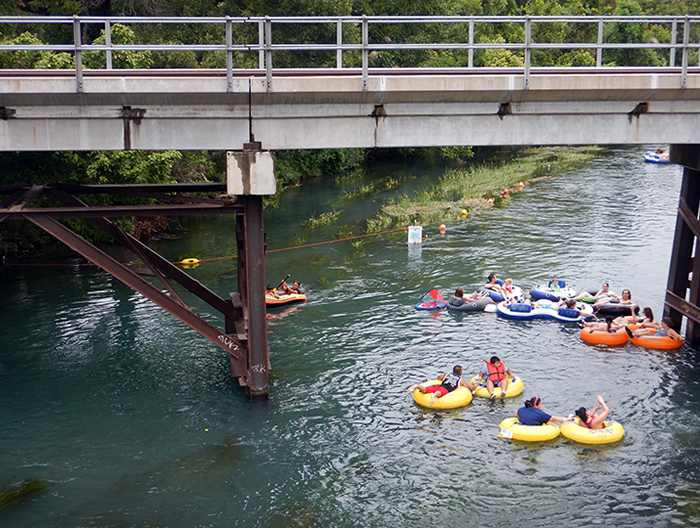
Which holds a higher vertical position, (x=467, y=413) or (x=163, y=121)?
(x=163, y=121)

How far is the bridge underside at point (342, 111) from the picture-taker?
1391 centimetres

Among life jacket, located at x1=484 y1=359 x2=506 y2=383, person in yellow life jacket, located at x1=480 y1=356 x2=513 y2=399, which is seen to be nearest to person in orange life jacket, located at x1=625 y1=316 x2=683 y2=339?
person in yellow life jacket, located at x1=480 y1=356 x2=513 y2=399

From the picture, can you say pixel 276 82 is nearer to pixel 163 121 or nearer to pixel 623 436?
pixel 163 121

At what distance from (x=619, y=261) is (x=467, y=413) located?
1372 centimetres

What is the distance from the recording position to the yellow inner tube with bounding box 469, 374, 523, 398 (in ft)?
54.2

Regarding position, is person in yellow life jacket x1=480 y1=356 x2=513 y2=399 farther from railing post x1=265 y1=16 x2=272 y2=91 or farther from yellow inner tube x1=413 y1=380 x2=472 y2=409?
railing post x1=265 y1=16 x2=272 y2=91

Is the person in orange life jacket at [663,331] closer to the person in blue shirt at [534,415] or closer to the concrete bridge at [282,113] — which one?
the person in blue shirt at [534,415]

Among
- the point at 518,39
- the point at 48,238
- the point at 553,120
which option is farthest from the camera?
the point at 518,39

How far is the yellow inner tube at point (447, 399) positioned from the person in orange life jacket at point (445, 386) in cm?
7

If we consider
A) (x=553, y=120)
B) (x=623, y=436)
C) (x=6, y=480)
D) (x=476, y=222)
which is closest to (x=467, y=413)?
(x=623, y=436)

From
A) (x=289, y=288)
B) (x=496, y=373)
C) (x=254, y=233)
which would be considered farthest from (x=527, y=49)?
(x=289, y=288)

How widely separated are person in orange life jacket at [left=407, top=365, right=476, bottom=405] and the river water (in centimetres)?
35

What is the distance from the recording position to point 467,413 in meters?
16.0

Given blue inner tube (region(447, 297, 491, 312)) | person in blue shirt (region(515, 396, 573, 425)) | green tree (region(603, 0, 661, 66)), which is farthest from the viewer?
green tree (region(603, 0, 661, 66))
